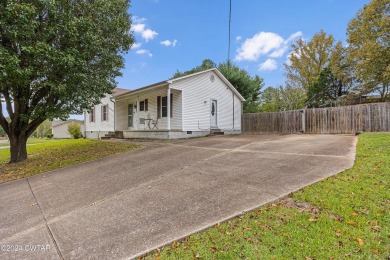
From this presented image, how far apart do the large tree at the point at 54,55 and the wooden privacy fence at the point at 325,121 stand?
1087 cm

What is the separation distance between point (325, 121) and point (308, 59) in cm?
1992

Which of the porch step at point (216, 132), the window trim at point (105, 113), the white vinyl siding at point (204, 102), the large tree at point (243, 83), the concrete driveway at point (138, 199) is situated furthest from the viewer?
the large tree at point (243, 83)

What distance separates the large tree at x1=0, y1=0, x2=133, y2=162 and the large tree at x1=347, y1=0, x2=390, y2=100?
19287 millimetres

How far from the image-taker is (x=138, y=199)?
171 inches

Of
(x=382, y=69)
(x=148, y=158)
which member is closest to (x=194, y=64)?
(x=382, y=69)

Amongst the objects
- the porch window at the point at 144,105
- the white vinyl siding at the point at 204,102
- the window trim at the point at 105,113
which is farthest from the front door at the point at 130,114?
the white vinyl siding at the point at 204,102

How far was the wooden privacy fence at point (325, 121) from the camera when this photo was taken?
1163cm

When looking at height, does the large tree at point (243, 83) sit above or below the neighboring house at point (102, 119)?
above

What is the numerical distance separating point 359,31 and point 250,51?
32.3ft

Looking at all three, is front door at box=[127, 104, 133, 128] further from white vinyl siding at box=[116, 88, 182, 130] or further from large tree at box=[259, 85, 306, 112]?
large tree at box=[259, 85, 306, 112]

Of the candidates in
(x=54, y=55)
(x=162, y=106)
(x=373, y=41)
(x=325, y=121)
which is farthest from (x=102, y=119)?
(x=373, y=41)

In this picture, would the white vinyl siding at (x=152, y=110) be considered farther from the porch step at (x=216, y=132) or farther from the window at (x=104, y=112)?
the porch step at (x=216, y=132)

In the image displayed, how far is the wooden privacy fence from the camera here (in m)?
11.6

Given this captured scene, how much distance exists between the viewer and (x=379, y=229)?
2812mm
